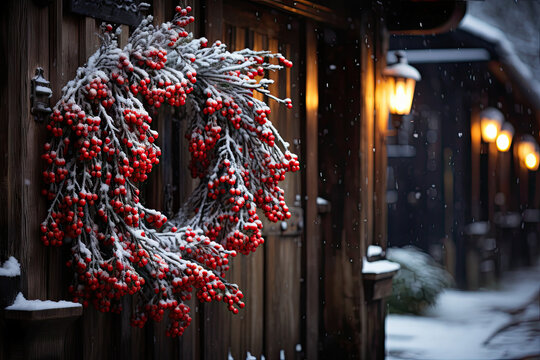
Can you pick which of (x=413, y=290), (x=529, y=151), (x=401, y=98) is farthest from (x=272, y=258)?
(x=529, y=151)

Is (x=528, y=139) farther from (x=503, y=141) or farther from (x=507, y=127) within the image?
(x=503, y=141)

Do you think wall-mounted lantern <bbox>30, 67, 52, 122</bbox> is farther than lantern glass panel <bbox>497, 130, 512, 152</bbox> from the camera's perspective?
No

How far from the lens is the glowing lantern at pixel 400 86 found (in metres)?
7.36

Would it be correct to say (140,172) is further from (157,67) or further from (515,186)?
(515,186)

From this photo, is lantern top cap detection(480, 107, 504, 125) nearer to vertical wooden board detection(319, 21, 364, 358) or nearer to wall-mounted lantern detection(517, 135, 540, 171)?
wall-mounted lantern detection(517, 135, 540, 171)

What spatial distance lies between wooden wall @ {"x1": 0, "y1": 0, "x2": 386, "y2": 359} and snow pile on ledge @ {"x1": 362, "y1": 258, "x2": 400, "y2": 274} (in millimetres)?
96

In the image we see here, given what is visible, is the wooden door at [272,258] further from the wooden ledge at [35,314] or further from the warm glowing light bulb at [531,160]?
the warm glowing light bulb at [531,160]

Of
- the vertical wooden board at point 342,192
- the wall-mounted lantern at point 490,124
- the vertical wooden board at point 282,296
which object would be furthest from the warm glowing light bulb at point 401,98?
the wall-mounted lantern at point 490,124

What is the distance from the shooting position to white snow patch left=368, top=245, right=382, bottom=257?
6.54 m

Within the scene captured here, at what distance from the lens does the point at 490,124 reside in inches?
565

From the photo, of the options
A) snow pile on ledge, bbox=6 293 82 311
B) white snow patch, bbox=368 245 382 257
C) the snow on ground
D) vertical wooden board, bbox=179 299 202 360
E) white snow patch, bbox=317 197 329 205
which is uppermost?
white snow patch, bbox=317 197 329 205

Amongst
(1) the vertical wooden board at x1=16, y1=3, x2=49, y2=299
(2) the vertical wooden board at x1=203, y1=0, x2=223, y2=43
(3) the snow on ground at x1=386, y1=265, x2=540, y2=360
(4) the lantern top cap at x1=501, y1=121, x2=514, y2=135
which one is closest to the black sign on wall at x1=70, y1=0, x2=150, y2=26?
(1) the vertical wooden board at x1=16, y1=3, x2=49, y2=299

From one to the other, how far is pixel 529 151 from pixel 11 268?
15.0 m

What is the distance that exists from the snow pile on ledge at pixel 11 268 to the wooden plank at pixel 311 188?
9.98 ft
